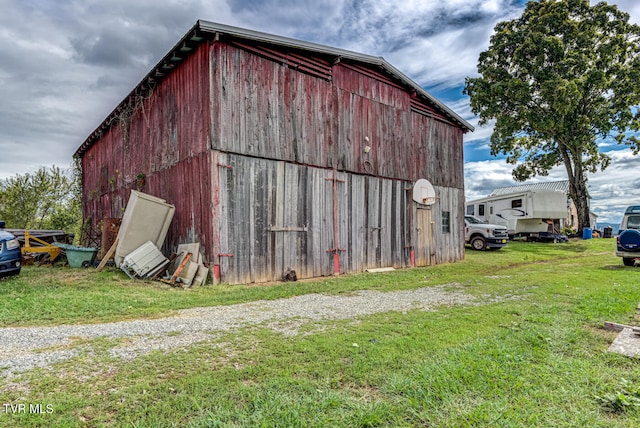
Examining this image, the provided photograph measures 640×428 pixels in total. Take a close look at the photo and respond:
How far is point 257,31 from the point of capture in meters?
9.20

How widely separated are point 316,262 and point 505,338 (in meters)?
6.95

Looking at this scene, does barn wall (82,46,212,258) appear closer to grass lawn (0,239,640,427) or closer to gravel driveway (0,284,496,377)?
gravel driveway (0,284,496,377)

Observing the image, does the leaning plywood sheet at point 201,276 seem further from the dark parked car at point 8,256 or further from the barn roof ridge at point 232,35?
the barn roof ridge at point 232,35

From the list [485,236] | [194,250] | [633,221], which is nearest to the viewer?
[194,250]

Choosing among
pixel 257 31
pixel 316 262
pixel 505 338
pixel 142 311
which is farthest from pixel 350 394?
pixel 257 31

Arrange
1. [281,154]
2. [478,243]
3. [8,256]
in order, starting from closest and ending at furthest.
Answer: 1. [8,256]
2. [281,154]
3. [478,243]

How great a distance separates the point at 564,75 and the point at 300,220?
20466 mm

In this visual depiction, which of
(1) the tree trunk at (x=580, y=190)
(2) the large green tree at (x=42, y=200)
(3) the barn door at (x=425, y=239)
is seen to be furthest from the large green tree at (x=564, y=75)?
(2) the large green tree at (x=42, y=200)

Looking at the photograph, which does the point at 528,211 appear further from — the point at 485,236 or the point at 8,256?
the point at 8,256

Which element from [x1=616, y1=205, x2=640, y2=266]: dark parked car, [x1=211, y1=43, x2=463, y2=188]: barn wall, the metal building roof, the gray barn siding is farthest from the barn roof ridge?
the metal building roof

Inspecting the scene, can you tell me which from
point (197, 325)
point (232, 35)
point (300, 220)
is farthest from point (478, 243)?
point (197, 325)

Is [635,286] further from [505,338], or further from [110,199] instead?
[110,199]

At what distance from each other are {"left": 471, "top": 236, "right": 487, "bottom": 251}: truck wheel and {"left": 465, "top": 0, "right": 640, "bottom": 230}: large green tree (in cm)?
835

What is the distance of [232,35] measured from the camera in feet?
29.0
